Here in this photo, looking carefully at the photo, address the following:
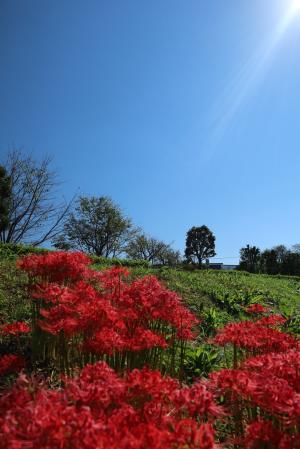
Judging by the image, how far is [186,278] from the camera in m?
12.5

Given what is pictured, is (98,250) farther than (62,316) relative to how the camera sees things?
Yes

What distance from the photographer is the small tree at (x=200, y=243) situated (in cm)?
6931

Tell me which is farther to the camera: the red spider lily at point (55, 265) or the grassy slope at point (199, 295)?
the grassy slope at point (199, 295)

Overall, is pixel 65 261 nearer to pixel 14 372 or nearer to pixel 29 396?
pixel 14 372

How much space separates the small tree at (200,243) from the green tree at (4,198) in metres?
46.9

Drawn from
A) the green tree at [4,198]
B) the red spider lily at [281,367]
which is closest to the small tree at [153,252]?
the green tree at [4,198]

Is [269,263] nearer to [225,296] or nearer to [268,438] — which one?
[225,296]

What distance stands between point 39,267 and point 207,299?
6.59 m

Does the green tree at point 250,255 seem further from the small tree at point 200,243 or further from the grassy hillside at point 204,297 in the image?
the grassy hillside at point 204,297

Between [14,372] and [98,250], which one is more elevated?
[98,250]

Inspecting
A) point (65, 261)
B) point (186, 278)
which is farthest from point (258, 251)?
point (65, 261)

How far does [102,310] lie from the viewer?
3498 millimetres

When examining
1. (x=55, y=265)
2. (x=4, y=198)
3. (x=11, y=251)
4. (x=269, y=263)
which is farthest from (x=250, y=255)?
(x=55, y=265)

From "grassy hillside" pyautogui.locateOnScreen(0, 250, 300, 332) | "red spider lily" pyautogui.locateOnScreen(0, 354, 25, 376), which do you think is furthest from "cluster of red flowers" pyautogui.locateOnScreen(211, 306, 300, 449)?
"grassy hillside" pyautogui.locateOnScreen(0, 250, 300, 332)
